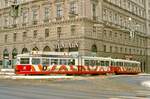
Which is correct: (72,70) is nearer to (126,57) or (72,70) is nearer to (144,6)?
(126,57)

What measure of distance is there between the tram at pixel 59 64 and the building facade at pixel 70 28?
20.2 feet

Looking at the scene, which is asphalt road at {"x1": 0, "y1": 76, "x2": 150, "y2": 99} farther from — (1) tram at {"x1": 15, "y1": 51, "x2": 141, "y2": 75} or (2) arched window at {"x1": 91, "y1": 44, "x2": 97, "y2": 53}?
(2) arched window at {"x1": 91, "y1": 44, "x2": 97, "y2": 53}

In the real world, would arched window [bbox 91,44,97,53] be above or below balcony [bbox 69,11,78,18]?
below

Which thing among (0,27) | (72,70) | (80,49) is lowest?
(72,70)

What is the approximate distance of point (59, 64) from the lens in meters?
39.8

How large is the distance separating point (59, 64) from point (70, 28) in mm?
13711

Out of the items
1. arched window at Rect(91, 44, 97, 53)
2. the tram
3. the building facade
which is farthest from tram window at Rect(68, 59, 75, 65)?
arched window at Rect(91, 44, 97, 53)

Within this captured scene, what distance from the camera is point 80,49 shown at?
1982 inches

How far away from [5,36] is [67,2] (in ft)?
59.4

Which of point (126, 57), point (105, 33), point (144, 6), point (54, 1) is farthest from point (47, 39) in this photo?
point (144, 6)

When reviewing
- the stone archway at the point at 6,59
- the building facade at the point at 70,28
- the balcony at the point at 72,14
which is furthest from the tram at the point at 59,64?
the stone archway at the point at 6,59

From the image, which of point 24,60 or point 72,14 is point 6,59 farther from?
point 24,60

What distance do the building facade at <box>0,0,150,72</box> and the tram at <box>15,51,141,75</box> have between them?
6142 millimetres

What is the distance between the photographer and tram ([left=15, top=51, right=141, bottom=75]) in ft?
125
